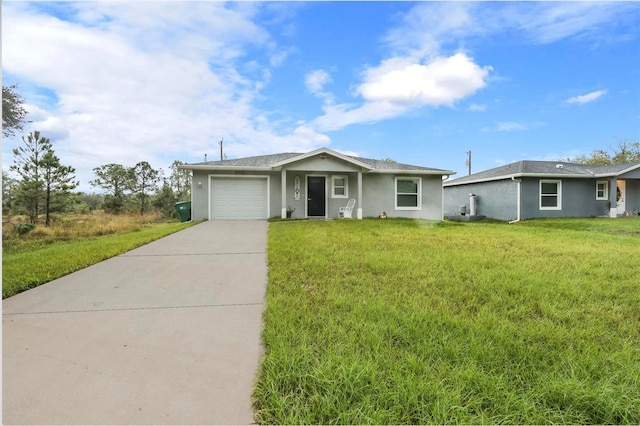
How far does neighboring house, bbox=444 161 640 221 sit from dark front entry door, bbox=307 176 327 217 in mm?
9599

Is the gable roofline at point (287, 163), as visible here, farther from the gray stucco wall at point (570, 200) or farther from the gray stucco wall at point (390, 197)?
the gray stucco wall at point (570, 200)

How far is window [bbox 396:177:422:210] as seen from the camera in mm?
14859

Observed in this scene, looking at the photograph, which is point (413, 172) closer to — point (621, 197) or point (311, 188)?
point (311, 188)

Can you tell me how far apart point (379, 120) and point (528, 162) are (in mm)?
8751

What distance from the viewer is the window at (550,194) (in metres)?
15.7

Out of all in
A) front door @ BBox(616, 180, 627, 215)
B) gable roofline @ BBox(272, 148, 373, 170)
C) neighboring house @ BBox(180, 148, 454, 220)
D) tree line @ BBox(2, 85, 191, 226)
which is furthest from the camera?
front door @ BBox(616, 180, 627, 215)

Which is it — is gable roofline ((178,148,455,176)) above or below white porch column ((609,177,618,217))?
above

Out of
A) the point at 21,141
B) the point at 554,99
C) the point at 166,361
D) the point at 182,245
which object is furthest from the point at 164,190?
the point at 554,99

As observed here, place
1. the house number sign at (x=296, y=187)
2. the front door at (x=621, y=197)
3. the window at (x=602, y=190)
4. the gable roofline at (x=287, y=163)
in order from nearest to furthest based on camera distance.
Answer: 1. the gable roofline at (x=287, y=163)
2. the house number sign at (x=296, y=187)
3. the window at (x=602, y=190)
4. the front door at (x=621, y=197)

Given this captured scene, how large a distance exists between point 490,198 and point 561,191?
3192 mm

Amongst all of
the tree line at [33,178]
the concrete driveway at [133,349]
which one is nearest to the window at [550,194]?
the concrete driveway at [133,349]

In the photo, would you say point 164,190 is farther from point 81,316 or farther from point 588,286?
point 588,286

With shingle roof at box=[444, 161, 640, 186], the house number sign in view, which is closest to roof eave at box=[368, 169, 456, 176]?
the house number sign

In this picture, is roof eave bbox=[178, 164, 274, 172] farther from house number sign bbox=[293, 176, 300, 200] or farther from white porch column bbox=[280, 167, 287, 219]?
house number sign bbox=[293, 176, 300, 200]
